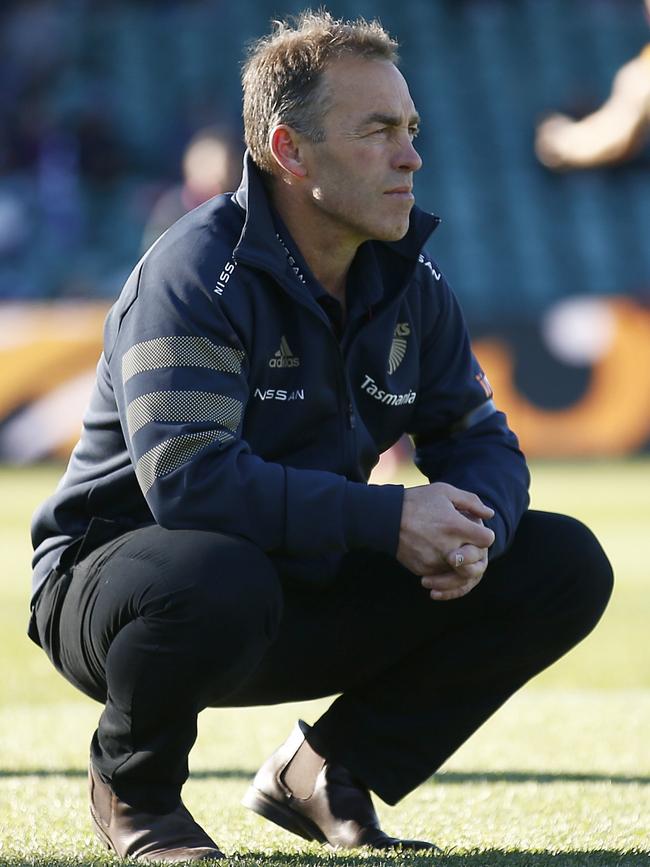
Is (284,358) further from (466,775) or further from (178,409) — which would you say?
(466,775)

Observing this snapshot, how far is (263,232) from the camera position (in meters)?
3.21

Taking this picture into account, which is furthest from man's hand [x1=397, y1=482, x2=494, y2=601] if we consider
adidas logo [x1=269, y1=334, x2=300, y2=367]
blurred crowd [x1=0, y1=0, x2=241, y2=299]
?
blurred crowd [x1=0, y1=0, x2=241, y2=299]

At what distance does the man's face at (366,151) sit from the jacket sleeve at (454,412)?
0.82 ft

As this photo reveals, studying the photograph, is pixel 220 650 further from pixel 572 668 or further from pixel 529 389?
pixel 529 389

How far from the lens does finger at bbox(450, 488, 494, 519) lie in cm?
307

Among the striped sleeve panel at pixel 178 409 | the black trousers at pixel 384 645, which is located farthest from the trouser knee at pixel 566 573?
the striped sleeve panel at pixel 178 409

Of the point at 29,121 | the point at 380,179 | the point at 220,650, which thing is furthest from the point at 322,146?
the point at 29,121

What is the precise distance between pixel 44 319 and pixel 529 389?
3860 mm

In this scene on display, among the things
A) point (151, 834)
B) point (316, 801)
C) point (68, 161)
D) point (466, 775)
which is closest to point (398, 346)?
point (316, 801)

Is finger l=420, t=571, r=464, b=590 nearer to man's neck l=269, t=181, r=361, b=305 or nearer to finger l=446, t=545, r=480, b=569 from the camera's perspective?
finger l=446, t=545, r=480, b=569

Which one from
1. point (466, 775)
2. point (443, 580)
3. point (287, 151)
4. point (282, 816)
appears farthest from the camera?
point (466, 775)

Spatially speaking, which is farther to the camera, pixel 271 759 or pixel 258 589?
pixel 271 759

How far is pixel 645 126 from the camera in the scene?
4297 millimetres

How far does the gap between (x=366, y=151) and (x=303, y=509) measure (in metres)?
0.76
